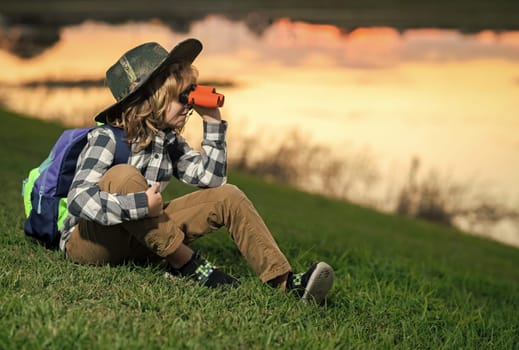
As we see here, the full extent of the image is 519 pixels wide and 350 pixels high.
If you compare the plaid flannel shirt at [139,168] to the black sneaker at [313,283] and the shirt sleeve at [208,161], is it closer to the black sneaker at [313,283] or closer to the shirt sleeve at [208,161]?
the shirt sleeve at [208,161]

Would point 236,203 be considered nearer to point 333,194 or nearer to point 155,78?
point 155,78

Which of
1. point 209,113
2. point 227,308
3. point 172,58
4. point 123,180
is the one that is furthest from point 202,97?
point 227,308

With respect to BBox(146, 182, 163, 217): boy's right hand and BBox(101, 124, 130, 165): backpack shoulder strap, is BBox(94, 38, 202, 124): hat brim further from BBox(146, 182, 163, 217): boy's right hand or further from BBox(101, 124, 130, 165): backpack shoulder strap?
BBox(146, 182, 163, 217): boy's right hand

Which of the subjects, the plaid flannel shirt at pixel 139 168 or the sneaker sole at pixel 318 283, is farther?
the sneaker sole at pixel 318 283

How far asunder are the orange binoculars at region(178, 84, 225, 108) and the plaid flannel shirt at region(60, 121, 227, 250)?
0.56 feet

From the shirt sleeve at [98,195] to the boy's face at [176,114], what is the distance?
0.30 metres

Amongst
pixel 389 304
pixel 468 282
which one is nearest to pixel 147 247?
pixel 389 304

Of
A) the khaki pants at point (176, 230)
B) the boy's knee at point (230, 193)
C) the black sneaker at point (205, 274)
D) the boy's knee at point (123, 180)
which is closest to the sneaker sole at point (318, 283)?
the khaki pants at point (176, 230)

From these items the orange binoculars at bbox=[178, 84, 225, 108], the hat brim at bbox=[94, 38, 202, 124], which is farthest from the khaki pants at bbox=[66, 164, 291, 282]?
the orange binoculars at bbox=[178, 84, 225, 108]

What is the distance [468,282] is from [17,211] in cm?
413

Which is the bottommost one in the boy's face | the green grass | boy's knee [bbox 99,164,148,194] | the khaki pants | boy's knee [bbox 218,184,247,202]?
the green grass

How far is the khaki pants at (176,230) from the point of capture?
3.60 metres

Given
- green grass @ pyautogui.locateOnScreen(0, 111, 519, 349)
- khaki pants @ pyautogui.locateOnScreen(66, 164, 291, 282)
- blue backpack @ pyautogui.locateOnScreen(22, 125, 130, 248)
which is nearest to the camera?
green grass @ pyautogui.locateOnScreen(0, 111, 519, 349)

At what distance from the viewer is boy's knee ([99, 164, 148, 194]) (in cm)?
349
